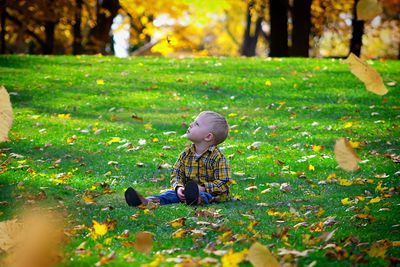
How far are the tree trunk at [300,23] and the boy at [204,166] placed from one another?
45.7 feet

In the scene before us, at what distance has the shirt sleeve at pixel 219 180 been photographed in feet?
20.8

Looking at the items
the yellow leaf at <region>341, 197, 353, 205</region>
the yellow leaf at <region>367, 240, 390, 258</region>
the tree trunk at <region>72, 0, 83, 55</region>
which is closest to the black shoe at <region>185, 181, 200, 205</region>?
the yellow leaf at <region>341, 197, 353, 205</region>

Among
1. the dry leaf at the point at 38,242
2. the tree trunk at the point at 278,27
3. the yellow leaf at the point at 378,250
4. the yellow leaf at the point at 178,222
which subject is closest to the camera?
A: the dry leaf at the point at 38,242

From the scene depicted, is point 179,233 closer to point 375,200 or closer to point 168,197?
point 168,197

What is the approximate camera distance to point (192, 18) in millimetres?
29438

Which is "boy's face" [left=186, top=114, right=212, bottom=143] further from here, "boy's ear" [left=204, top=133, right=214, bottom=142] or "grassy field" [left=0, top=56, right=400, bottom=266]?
"grassy field" [left=0, top=56, right=400, bottom=266]

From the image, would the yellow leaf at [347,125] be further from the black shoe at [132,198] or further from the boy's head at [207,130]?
the black shoe at [132,198]

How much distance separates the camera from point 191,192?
598 centimetres

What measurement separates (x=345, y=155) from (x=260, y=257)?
2.74 ft

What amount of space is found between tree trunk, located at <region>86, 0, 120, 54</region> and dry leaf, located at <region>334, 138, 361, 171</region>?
21.1 metres

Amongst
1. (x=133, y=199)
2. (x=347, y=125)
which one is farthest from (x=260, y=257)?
(x=347, y=125)

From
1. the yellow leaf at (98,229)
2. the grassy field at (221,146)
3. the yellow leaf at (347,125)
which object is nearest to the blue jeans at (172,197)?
the grassy field at (221,146)

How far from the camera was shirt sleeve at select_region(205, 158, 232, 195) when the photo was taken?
6.34 metres

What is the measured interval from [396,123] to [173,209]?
601 cm
